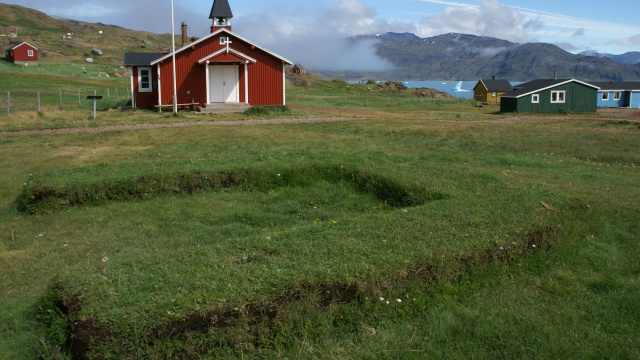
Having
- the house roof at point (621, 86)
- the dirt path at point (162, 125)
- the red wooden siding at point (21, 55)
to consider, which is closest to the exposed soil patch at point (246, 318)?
the dirt path at point (162, 125)

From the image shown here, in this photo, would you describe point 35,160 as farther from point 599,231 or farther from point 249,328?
point 599,231

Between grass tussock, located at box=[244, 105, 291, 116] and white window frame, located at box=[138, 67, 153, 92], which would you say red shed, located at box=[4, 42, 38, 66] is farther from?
grass tussock, located at box=[244, 105, 291, 116]

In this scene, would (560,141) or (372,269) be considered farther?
(560,141)

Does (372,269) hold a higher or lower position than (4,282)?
higher

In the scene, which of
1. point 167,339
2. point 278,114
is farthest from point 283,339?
point 278,114

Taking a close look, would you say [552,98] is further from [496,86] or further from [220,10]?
[496,86]

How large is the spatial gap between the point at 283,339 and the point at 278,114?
79.5 feet

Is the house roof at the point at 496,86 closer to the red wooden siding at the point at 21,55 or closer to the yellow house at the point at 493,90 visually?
the yellow house at the point at 493,90

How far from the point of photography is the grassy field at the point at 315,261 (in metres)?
4.40

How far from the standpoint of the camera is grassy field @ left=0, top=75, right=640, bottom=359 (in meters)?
4.40

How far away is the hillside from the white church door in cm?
4755

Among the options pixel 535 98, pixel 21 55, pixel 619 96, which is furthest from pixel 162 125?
pixel 21 55

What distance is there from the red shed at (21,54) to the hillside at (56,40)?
772 cm

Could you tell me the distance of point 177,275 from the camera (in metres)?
4.95
